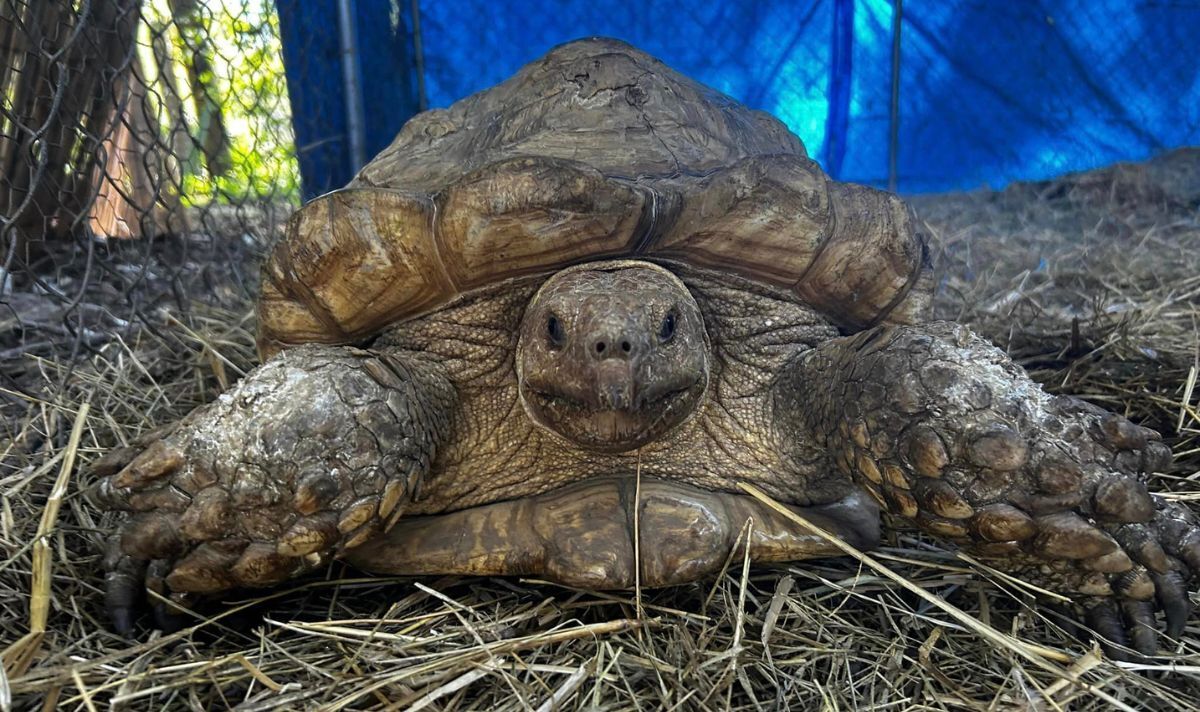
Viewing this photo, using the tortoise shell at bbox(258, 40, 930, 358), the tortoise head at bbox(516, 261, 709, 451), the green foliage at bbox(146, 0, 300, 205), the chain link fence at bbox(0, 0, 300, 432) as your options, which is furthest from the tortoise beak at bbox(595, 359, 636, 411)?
the green foliage at bbox(146, 0, 300, 205)

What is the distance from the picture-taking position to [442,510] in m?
2.11

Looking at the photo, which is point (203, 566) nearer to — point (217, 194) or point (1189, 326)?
point (217, 194)

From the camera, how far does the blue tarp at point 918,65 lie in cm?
591

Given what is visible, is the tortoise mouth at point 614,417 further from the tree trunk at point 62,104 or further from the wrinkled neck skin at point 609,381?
the tree trunk at point 62,104

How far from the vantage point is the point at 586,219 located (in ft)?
6.50

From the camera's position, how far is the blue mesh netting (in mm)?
5926

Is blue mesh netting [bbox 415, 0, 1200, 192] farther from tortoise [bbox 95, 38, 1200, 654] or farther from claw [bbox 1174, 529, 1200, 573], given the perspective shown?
claw [bbox 1174, 529, 1200, 573]

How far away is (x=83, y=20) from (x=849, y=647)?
3.11 meters

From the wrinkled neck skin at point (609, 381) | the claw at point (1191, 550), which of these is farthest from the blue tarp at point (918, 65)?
the claw at point (1191, 550)

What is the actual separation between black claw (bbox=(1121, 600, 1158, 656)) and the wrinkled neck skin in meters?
0.69

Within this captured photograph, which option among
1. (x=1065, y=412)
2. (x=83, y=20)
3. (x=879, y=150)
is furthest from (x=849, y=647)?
(x=879, y=150)

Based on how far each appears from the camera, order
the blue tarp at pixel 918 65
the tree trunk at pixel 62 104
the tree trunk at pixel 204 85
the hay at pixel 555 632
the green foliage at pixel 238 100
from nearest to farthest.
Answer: the hay at pixel 555 632
the tree trunk at pixel 62 104
the tree trunk at pixel 204 85
the green foliage at pixel 238 100
the blue tarp at pixel 918 65

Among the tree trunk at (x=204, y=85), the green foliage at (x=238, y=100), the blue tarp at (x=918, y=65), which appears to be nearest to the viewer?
the tree trunk at (x=204, y=85)

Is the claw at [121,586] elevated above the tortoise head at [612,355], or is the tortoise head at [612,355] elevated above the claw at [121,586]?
the tortoise head at [612,355]
